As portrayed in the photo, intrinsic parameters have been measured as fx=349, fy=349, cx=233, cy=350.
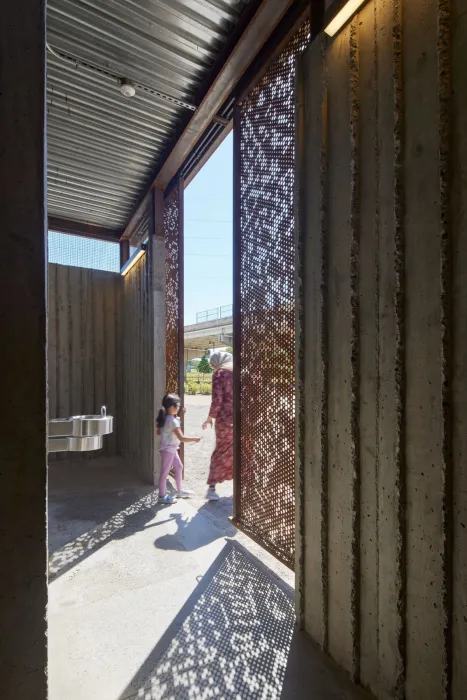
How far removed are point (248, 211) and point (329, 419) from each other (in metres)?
1.91

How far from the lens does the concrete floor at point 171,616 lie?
63.7 inches

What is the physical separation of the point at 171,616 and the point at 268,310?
2065 mm

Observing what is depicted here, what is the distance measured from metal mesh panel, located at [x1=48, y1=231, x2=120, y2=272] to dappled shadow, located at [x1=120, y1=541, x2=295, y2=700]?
5.16 m

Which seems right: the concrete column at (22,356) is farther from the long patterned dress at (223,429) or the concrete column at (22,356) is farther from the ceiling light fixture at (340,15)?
the long patterned dress at (223,429)

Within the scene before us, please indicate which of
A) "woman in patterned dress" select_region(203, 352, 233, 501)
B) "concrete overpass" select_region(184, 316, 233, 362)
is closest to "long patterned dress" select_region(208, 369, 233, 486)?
"woman in patterned dress" select_region(203, 352, 233, 501)

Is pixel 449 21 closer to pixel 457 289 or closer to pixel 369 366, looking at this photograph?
pixel 457 289

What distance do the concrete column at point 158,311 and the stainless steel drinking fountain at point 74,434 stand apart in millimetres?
2894

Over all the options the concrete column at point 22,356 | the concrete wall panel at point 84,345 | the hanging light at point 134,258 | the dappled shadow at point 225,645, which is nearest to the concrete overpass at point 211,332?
the concrete wall panel at point 84,345

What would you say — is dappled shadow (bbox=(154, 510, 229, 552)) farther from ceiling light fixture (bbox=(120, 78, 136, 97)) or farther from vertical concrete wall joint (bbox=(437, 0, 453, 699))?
ceiling light fixture (bbox=(120, 78, 136, 97))

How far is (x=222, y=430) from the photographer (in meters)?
3.96

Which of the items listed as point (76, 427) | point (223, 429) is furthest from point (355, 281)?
point (223, 429)

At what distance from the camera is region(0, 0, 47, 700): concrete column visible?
901mm

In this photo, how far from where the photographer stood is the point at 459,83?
124cm

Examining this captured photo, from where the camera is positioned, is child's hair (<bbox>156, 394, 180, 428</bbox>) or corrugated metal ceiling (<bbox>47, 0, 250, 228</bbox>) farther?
child's hair (<bbox>156, 394, 180, 428</bbox>)
